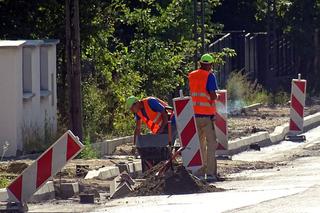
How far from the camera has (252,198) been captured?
531 inches

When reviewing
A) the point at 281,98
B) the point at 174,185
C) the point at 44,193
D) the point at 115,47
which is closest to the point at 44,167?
the point at 44,193

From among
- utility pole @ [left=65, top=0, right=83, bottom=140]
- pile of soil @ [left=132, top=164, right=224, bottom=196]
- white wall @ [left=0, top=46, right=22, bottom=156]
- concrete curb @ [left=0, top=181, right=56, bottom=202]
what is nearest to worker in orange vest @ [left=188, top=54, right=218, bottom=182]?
pile of soil @ [left=132, top=164, right=224, bottom=196]

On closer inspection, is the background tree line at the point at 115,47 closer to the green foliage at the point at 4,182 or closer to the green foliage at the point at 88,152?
the green foliage at the point at 88,152

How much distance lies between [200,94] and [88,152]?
10.7 ft

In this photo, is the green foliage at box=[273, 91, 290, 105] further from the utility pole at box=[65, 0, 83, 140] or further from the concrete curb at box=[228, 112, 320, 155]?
the utility pole at box=[65, 0, 83, 140]

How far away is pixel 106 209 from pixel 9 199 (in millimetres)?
1151

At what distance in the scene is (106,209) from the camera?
43.4ft

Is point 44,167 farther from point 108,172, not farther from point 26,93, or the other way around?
point 26,93

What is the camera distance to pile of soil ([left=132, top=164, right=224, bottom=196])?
14922 millimetres

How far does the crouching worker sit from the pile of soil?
1.77 meters

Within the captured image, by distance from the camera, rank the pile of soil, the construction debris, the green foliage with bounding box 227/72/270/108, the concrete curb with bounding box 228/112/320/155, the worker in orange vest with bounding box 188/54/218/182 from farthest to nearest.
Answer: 1. the green foliage with bounding box 227/72/270/108
2. the concrete curb with bounding box 228/112/320/155
3. the worker in orange vest with bounding box 188/54/218/182
4. the pile of soil
5. the construction debris

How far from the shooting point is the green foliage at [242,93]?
33500mm

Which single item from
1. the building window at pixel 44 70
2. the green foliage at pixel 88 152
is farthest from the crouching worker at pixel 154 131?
the building window at pixel 44 70

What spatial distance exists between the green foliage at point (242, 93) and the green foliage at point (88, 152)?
12012mm
